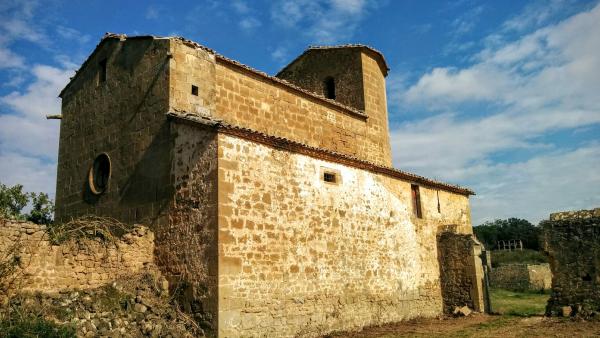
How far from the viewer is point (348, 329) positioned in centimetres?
1238

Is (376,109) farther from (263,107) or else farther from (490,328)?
(490,328)

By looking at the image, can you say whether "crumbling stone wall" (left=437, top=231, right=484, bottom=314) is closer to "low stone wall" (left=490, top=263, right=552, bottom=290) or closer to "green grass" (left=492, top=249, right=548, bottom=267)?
"low stone wall" (left=490, top=263, right=552, bottom=290)

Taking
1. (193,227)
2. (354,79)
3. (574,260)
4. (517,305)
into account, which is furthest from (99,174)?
(517,305)

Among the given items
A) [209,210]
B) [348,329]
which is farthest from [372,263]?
[209,210]

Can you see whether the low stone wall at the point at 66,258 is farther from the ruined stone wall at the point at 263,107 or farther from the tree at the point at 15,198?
the tree at the point at 15,198

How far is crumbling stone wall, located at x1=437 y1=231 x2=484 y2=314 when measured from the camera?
16163 millimetres

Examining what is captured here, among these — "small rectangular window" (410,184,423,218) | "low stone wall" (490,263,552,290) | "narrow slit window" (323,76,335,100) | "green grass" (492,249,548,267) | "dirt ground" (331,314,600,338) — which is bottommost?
"dirt ground" (331,314,600,338)

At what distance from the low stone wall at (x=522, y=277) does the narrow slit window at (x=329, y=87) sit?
52.9 feet

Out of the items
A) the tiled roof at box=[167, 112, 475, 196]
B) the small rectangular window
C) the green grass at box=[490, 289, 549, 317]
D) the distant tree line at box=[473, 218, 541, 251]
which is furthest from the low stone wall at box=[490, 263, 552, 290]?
the distant tree line at box=[473, 218, 541, 251]

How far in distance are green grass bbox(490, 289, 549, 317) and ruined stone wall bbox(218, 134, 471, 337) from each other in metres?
2.85

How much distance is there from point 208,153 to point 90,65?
22.0 ft

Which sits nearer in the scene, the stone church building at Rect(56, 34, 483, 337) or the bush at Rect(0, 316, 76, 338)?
the bush at Rect(0, 316, 76, 338)

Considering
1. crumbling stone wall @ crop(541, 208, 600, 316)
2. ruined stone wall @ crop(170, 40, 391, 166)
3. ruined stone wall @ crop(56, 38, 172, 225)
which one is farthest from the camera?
crumbling stone wall @ crop(541, 208, 600, 316)

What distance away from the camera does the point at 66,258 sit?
30.5 ft
